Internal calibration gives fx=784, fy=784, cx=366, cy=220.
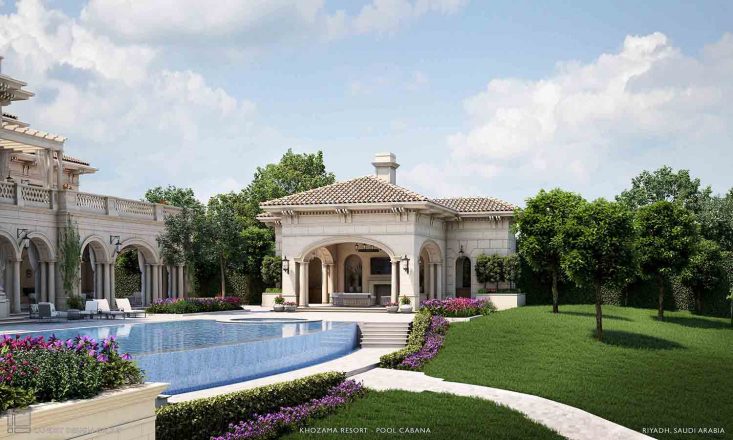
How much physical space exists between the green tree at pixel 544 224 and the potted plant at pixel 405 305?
4991 millimetres

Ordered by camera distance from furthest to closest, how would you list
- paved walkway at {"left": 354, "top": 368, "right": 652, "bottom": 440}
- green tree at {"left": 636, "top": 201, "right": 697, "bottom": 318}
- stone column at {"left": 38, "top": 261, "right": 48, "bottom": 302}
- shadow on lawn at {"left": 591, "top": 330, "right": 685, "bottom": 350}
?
stone column at {"left": 38, "top": 261, "right": 48, "bottom": 302}
green tree at {"left": 636, "top": 201, "right": 697, "bottom": 318}
shadow on lawn at {"left": 591, "top": 330, "right": 685, "bottom": 350}
paved walkway at {"left": 354, "top": 368, "right": 652, "bottom": 440}

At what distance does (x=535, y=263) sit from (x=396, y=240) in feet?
18.7

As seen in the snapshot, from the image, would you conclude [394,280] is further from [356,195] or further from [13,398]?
[13,398]

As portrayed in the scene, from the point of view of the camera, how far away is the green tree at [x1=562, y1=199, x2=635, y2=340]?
23344 millimetres

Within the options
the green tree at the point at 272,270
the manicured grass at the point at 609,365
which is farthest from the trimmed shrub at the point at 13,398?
the green tree at the point at 272,270

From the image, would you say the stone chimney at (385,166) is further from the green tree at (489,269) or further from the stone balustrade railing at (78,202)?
the stone balustrade railing at (78,202)

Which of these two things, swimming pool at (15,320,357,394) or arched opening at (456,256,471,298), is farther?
arched opening at (456,256,471,298)

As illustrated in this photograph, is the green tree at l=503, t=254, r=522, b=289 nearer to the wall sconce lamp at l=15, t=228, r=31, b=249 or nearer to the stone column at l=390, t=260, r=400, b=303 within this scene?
the stone column at l=390, t=260, r=400, b=303

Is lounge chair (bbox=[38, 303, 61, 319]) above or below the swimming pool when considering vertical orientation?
above

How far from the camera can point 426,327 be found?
23531 mm

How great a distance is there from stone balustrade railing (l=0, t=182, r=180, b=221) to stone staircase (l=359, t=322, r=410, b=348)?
1433cm

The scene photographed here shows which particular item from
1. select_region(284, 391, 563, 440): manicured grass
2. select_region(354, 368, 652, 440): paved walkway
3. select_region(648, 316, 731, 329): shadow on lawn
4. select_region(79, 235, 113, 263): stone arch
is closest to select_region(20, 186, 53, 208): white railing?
select_region(79, 235, 113, 263): stone arch

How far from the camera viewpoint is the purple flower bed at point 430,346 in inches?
759

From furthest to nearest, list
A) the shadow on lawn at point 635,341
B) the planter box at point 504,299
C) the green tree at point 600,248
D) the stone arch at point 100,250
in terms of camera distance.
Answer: the planter box at point 504,299 < the stone arch at point 100,250 < the green tree at point 600,248 < the shadow on lawn at point 635,341
